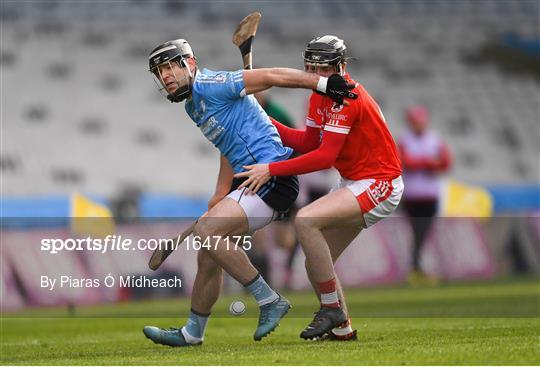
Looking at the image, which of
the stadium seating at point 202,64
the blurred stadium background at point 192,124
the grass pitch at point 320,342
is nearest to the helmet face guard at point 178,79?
the grass pitch at point 320,342

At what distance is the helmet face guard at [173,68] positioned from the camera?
25.4 ft

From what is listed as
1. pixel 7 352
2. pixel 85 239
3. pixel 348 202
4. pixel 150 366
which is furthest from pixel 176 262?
pixel 150 366

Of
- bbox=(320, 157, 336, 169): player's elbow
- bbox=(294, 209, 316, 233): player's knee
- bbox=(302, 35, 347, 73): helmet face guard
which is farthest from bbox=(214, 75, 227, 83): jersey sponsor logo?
bbox=(294, 209, 316, 233): player's knee

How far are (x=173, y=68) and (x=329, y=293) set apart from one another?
5.62ft

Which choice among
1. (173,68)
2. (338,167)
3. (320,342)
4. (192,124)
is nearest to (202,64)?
(192,124)

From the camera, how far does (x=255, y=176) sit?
25.2 feet

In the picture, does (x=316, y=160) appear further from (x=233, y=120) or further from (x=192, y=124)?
(x=192, y=124)

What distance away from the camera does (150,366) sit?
664cm

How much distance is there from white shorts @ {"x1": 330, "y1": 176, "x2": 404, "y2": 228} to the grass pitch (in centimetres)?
82

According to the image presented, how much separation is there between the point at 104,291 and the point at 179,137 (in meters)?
8.93

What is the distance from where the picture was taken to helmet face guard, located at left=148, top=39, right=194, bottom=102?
305 inches

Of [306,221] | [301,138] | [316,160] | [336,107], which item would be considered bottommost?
[306,221]

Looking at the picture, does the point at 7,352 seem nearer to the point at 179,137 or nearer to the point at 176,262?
the point at 176,262

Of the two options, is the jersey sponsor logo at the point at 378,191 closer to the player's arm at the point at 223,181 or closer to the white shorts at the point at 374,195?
the white shorts at the point at 374,195
